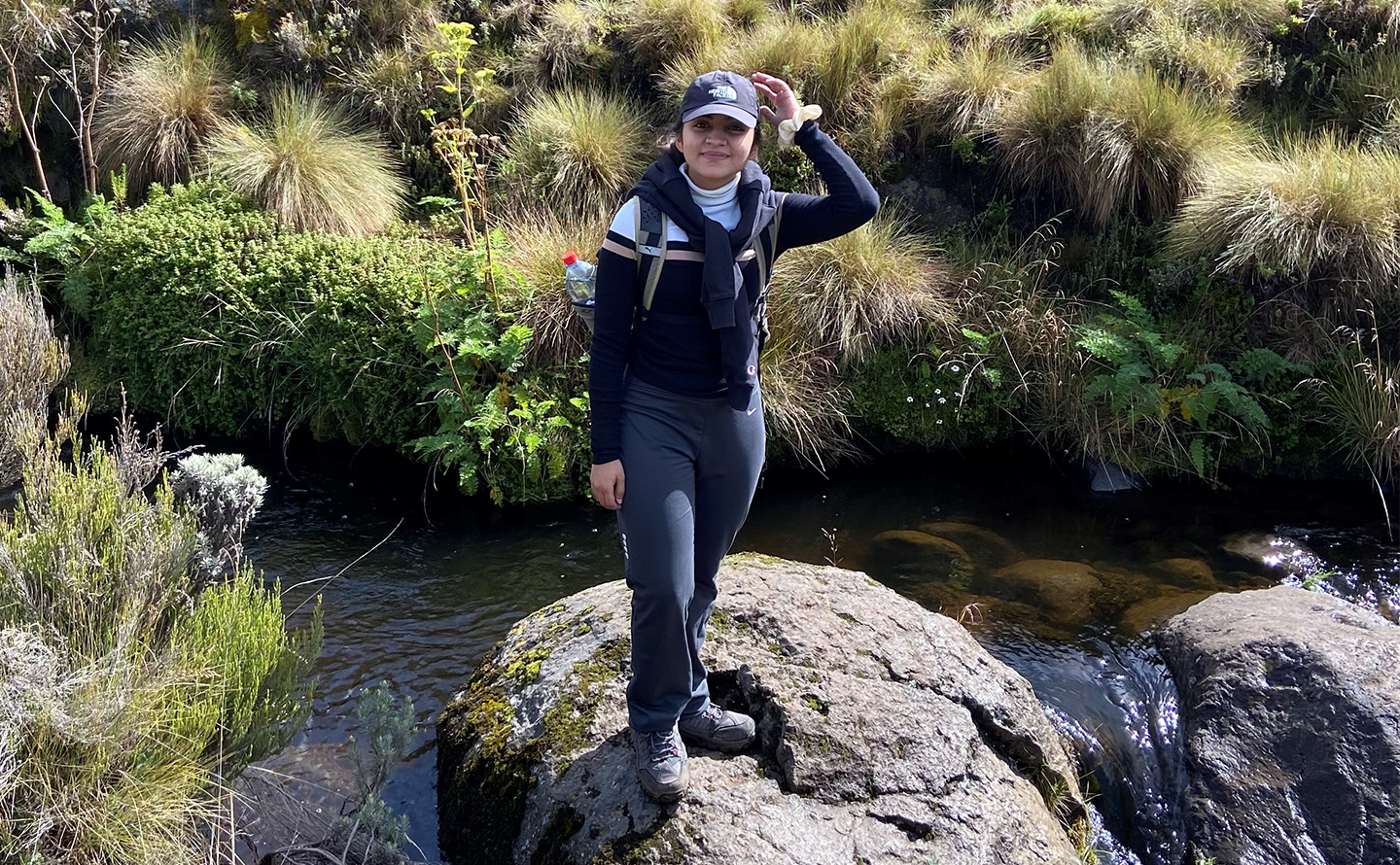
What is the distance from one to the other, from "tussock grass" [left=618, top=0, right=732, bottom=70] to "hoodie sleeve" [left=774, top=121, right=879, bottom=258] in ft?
21.0

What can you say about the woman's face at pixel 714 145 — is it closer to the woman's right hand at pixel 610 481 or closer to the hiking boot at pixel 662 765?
the woman's right hand at pixel 610 481

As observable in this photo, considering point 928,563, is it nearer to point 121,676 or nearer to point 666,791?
point 666,791

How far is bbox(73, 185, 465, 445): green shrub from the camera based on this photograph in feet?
23.5

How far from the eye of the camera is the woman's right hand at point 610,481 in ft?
10.2

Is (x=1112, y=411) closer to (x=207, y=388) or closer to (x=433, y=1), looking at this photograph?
(x=207, y=388)

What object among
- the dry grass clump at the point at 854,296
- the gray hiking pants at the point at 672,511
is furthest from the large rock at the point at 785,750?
the dry grass clump at the point at 854,296

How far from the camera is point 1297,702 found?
169 inches

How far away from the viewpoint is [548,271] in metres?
7.42

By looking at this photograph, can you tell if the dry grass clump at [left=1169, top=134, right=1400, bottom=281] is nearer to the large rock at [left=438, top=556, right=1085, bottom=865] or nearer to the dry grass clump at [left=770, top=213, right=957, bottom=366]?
the dry grass clump at [left=770, top=213, right=957, bottom=366]

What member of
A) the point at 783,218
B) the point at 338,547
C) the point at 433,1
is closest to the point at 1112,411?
the point at 783,218

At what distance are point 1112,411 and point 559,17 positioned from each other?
20.1ft

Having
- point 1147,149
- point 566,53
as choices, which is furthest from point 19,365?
point 1147,149

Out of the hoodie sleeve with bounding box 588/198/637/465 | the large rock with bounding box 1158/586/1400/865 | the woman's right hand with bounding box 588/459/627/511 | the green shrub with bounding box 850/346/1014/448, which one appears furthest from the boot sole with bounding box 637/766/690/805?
the green shrub with bounding box 850/346/1014/448

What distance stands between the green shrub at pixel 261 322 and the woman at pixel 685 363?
13.7 ft
